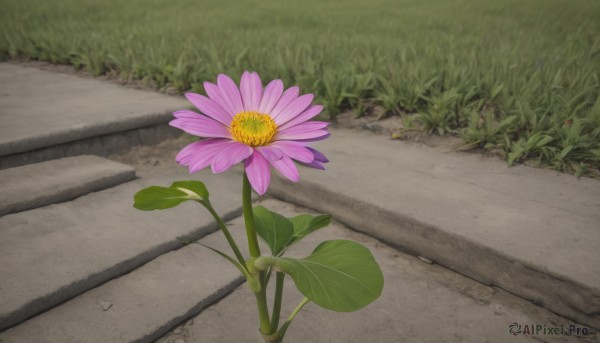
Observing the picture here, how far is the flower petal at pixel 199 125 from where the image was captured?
0.75m

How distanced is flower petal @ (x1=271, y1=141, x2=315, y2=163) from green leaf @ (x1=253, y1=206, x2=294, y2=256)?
0.79 ft

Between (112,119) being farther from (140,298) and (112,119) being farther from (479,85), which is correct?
(479,85)

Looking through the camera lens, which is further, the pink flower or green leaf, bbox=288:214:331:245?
green leaf, bbox=288:214:331:245

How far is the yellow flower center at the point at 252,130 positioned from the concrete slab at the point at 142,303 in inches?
29.5

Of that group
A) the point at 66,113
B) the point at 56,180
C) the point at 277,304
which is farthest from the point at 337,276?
the point at 66,113

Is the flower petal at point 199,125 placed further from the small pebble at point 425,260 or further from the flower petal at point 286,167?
the small pebble at point 425,260

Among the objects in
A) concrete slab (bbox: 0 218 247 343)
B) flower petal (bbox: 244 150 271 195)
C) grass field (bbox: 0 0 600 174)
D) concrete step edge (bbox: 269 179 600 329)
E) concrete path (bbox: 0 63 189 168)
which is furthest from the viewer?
grass field (bbox: 0 0 600 174)

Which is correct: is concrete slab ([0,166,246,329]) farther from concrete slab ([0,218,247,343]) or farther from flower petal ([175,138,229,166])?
flower petal ([175,138,229,166])

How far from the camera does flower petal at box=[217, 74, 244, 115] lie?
2.81ft

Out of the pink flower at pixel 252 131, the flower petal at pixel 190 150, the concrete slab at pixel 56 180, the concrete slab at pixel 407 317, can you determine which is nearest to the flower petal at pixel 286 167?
the pink flower at pixel 252 131

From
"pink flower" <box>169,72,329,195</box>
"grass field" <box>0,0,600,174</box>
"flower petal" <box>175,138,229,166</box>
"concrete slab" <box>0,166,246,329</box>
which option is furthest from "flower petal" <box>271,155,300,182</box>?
"grass field" <box>0,0,600,174</box>

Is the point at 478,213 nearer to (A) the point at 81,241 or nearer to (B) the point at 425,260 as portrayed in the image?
(B) the point at 425,260

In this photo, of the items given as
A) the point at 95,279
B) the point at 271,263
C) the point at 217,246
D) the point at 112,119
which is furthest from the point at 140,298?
the point at 112,119

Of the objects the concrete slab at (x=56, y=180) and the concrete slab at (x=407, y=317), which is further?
the concrete slab at (x=56, y=180)
